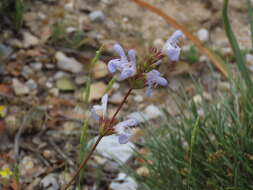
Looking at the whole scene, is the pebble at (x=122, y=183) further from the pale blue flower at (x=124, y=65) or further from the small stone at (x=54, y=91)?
the pale blue flower at (x=124, y=65)

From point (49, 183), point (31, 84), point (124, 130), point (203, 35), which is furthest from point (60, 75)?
point (124, 130)

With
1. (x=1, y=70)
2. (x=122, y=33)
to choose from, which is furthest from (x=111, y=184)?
(x=122, y=33)

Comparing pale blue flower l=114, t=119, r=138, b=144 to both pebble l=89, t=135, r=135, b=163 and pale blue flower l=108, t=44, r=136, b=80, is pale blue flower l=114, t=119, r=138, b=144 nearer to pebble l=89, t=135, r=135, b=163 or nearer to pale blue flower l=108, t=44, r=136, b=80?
pale blue flower l=108, t=44, r=136, b=80

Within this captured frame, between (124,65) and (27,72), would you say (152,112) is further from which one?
(124,65)

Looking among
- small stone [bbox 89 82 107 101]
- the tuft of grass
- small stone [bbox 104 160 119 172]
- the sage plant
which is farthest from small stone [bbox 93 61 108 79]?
the sage plant

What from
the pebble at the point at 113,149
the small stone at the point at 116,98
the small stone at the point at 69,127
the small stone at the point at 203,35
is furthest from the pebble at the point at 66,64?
the small stone at the point at 203,35

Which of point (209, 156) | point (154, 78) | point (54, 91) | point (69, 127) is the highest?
point (154, 78)

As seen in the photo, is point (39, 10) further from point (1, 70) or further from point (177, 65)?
point (177, 65)
